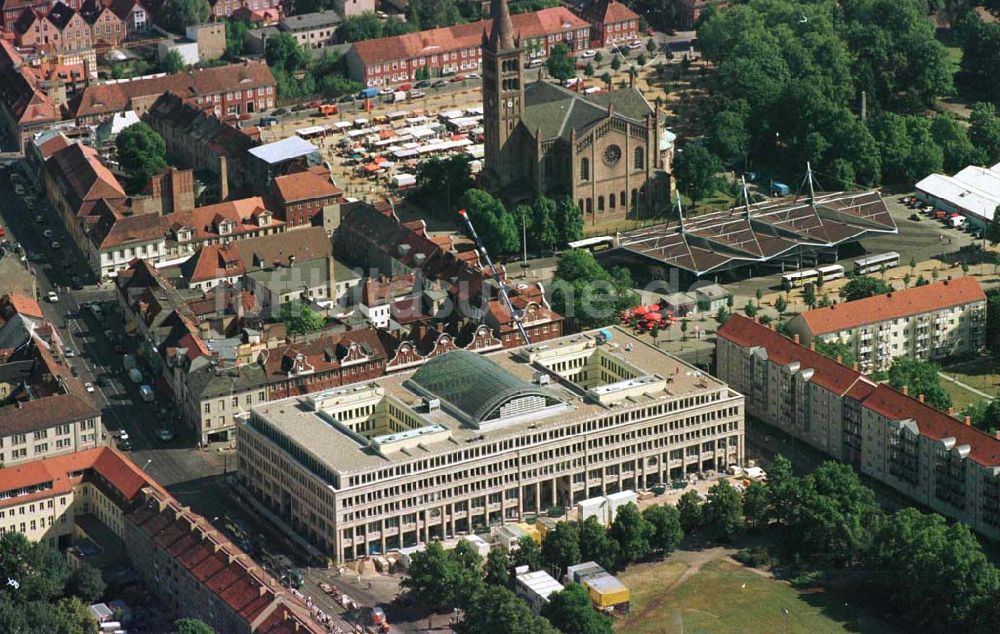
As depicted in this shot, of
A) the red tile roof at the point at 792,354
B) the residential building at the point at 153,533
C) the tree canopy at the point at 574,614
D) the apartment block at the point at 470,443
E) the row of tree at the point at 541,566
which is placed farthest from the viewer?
the red tile roof at the point at 792,354

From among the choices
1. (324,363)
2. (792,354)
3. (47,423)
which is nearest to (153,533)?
(47,423)

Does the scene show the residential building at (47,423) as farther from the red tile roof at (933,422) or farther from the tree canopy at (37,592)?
the red tile roof at (933,422)

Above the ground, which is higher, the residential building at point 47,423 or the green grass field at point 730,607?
the residential building at point 47,423

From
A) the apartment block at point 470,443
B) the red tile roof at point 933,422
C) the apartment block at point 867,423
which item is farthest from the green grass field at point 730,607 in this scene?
the red tile roof at point 933,422

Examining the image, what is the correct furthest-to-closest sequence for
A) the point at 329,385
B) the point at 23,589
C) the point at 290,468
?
the point at 329,385, the point at 290,468, the point at 23,589

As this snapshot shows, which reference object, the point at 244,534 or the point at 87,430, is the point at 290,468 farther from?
the point at 87,430

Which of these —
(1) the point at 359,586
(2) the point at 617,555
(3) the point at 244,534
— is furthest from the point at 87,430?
(2) the point at 617,555

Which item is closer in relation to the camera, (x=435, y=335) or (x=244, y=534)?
(x=244, y=534)
